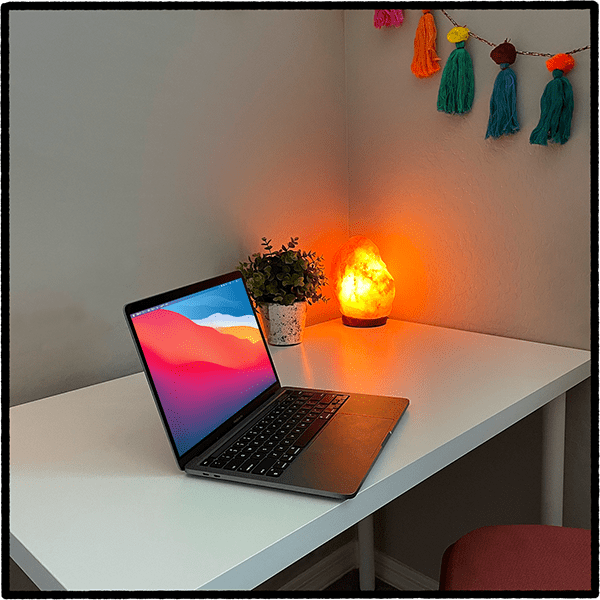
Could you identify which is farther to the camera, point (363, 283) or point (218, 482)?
point (363, 283)

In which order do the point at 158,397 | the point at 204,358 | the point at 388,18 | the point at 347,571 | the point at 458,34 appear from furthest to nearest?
the point at 347,571 → the point at 388,18 → the point at 458,34 → the point at 204,358 → the point at 158,397

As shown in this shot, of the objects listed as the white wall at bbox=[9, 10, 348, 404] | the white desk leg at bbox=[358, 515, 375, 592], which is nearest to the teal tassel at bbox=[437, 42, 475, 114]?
the white wall at bbox=[9, 10, 348, 404]

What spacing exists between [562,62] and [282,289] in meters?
0.74

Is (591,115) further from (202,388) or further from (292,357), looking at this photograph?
(202,388)

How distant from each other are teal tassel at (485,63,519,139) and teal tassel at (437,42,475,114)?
0.22 feet

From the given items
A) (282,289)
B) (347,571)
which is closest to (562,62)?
(282,289)

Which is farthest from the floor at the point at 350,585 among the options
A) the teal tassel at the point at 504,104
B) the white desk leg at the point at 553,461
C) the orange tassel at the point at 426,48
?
the orange tassel at the point at 426,48

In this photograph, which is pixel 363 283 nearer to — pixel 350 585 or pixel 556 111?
pixel 556 111

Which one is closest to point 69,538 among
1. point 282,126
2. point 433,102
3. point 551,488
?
point 551,488

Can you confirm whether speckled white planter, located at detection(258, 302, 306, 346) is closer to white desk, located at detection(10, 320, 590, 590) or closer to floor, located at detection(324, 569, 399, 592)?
white desk, located at detection(10, 320, 590, 590)

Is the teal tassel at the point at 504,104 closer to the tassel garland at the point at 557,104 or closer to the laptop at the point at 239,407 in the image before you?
the tassel garland at the point at 557,104

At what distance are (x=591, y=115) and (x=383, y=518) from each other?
3.84 feet

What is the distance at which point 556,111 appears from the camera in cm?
128

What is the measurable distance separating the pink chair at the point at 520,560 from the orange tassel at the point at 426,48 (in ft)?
3.29
